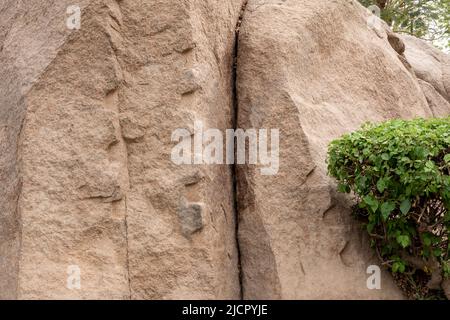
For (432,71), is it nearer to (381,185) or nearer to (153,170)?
(381,185)

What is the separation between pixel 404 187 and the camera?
4414 mm

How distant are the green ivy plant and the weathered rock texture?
0.28 m

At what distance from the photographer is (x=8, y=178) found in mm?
4625

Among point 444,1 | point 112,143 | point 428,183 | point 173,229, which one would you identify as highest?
point 444,1

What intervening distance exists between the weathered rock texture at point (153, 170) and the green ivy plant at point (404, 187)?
0.93 ft

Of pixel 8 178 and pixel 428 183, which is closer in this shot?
pixel 428 183

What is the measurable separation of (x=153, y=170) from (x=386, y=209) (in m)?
1.95

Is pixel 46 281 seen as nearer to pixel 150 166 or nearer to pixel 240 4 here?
pixel 150 166

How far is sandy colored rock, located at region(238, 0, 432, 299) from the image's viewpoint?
482 centimetres

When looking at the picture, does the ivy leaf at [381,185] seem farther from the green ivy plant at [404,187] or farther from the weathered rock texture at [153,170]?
the weathered rock texture at [153,170]

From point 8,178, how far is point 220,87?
6.70ft

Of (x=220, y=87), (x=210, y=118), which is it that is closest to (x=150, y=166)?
(x=210, y=118)

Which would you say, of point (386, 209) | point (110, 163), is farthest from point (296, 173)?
point (110, 163)

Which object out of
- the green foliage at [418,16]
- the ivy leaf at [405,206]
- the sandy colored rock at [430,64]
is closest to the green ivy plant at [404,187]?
the ivy leaf at [405,206]
